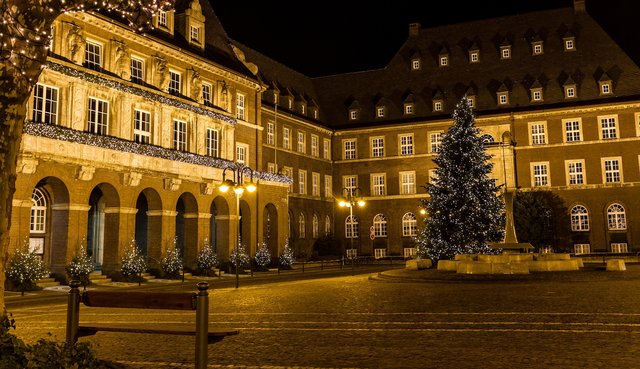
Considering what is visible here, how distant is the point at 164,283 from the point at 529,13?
171 feet

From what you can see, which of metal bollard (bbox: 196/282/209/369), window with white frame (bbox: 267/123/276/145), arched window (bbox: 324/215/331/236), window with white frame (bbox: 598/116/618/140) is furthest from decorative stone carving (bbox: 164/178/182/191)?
window with white frame (bbox: 598/116/618/140)

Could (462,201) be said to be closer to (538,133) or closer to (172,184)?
(172,184)

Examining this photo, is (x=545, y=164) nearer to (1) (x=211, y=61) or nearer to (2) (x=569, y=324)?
(1) (x=211, y=61)

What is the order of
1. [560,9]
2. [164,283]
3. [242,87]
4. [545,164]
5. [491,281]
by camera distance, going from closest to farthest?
[491,281] < [164,283] < [242,87] < [545,164] < [560,9]

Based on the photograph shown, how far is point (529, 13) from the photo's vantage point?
6600 centimetres

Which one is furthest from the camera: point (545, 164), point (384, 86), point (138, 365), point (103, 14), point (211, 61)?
point (384, 86)

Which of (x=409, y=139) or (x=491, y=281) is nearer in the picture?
(x=491, y=281)

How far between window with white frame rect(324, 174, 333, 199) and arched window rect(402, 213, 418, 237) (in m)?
8.45

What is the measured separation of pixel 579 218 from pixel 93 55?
44884 millimetres

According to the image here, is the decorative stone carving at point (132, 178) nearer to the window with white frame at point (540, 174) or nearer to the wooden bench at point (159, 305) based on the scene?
the wooden bench at point (159, 305)

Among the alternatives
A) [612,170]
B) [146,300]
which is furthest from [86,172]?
[612,170]

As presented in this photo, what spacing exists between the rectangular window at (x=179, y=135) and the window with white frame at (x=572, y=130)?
125ft

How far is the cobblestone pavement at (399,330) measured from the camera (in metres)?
8.88

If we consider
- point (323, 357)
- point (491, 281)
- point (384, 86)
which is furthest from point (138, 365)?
point (384, 86)
